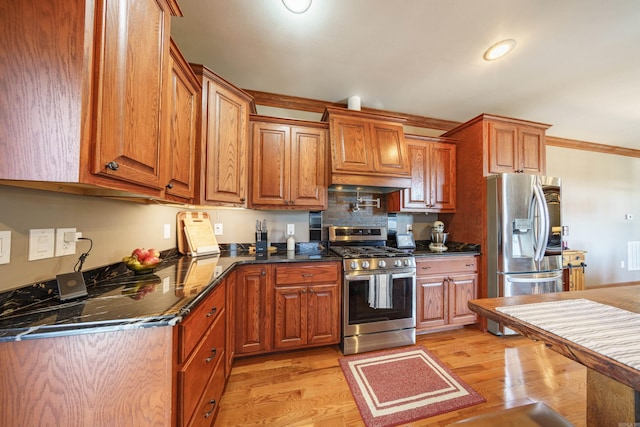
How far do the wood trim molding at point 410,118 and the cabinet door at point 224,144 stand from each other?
544mm

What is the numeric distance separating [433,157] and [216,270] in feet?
8.86

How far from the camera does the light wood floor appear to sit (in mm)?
1385

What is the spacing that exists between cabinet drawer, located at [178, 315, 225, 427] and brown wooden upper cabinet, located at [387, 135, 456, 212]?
2.24 metres

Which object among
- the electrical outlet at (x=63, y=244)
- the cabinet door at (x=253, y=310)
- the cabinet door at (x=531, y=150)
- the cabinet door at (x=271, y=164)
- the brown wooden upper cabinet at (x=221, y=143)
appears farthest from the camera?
the cabinet door at (x=531, y=150)

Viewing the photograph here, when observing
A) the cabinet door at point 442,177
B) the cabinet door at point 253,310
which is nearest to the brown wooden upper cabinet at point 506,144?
the cabinet door at point 442,177

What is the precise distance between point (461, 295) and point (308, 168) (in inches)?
86.0

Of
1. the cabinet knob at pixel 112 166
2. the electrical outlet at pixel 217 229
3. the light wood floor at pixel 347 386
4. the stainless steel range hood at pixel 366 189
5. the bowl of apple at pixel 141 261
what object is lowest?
the light wood floor at pixel 347 386

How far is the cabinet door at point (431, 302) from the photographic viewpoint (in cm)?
229

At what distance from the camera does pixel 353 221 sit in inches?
105

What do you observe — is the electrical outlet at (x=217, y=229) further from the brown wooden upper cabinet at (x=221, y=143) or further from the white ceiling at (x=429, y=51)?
A: the white ceiling at (x=429, y=51)

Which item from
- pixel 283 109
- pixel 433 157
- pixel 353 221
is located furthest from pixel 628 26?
pixel 283 109

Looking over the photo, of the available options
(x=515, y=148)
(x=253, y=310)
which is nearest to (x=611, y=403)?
(x=253, y=310)

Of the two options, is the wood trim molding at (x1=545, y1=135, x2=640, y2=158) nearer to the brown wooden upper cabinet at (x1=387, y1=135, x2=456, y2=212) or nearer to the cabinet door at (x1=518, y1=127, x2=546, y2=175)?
the cabinet door at (x1=518, y1=127, x2=546, y2=175)

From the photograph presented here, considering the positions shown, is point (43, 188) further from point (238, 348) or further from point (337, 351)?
point (337, 351)
